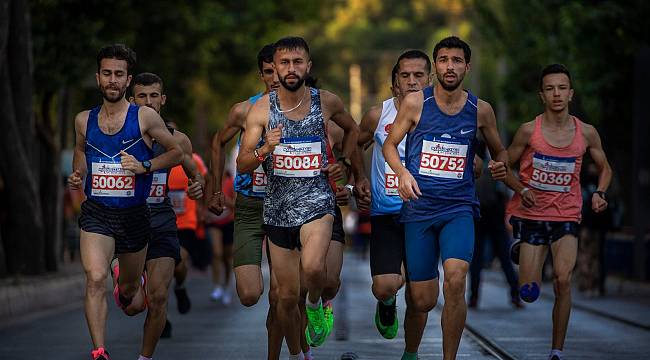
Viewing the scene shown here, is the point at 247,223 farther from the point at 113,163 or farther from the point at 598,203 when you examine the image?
the point at 598,203

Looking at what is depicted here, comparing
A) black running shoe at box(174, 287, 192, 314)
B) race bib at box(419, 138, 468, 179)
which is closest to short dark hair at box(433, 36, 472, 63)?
race bib at box(419, 138, 468, 179)

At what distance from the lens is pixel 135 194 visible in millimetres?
10500

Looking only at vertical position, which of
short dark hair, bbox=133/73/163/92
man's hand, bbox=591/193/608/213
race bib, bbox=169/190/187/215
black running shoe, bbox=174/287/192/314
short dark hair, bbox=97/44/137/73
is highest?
short dark hair, bbox=97/44/137/73

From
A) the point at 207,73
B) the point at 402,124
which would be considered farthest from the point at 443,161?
the point at 207,73

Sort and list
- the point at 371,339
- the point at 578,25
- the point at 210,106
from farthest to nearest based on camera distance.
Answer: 1. the point at 210,106
2. the point at 578,25
3. the point at 371,339

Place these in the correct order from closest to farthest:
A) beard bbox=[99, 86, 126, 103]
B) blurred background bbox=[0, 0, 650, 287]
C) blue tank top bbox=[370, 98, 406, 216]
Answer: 1. beard bbox=[99, 86, 126, 103]
2. blue tank top bbox=[370, 98, 406, 216]
3. blurred background bbox=[0, 0, 650, 287]

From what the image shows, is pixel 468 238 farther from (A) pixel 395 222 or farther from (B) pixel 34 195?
(B) pixel 34 195

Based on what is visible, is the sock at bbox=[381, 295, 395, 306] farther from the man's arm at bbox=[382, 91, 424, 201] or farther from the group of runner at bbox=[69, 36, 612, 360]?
the man's arm at bbox=[382, 91, 424, 201]

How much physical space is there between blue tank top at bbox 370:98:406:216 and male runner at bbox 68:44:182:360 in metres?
1.51

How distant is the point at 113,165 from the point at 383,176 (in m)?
2.02

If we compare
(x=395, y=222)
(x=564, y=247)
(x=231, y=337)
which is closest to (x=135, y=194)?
(x=395, y=222)

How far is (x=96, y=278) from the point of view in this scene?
33.2 feet

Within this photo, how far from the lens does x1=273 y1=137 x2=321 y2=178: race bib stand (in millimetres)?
10047

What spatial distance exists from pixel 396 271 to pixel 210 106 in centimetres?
3441
